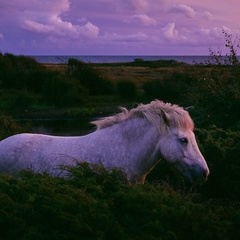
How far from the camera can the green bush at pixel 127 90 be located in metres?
33.7

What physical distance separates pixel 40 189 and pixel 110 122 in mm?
1928

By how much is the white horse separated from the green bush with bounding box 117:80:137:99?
27839 mm

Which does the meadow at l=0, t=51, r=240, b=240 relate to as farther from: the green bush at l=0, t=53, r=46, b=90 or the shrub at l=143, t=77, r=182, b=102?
the green bush at l=0, t=53, r=46, b=90

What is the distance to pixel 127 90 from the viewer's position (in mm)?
33719

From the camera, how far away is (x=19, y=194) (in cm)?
391

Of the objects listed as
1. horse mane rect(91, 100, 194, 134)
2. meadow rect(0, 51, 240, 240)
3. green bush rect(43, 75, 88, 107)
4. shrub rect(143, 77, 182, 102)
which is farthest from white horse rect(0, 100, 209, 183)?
shrub rect(143, 77, 182, 102)

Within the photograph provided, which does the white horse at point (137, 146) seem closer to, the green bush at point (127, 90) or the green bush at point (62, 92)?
the green bush at point (62, 92)

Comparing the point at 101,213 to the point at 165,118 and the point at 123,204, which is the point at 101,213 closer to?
the point at 123,204

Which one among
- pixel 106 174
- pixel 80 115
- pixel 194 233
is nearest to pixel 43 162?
pixel 106 174

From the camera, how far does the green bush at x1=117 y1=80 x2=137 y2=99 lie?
33.7 m

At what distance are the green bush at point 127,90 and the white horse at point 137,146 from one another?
1096 inches

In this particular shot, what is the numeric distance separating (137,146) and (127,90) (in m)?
28.4

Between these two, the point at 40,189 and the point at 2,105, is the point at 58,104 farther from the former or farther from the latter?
the point at 40,189

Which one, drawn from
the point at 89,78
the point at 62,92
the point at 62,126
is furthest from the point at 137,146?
the point at 89,78
